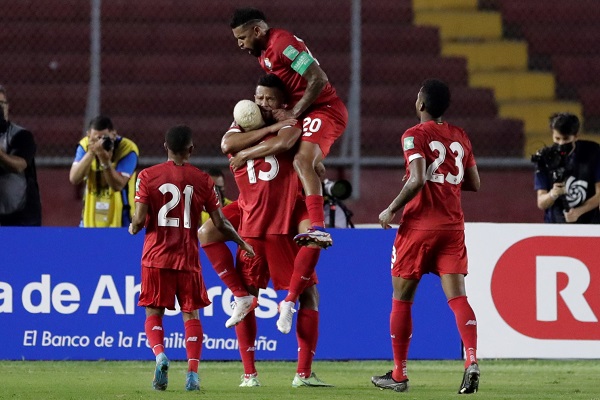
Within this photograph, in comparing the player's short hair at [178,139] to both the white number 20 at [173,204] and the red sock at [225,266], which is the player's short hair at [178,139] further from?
the red sock at [225,266]

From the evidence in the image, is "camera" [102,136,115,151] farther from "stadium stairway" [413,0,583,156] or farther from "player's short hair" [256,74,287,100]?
"stadium stairway" [413,0,583,156]

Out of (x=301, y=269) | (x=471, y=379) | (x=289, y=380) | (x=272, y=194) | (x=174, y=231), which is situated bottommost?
(x=289, y=380)

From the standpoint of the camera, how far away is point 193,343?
25.0 feet

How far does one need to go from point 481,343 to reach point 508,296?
1.35ft

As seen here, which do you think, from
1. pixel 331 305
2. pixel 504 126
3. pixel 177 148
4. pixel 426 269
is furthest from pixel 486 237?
pixel 504 126

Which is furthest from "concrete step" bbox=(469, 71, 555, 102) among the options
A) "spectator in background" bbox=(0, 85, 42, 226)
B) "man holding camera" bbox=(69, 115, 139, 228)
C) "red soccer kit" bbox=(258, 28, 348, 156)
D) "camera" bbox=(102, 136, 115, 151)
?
"red soccer kit" bbox=(258, 28, 348, 156)

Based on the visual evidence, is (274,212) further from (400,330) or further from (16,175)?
(16,175)

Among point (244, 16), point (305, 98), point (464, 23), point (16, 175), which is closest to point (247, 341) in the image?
point (305, 98)

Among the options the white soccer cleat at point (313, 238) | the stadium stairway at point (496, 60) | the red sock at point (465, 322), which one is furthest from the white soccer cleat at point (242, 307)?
the stadium stairway at point (496, 60)

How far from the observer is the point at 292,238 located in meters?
7.76

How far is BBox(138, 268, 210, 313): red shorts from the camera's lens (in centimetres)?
761

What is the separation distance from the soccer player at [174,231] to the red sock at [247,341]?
1.03 feet

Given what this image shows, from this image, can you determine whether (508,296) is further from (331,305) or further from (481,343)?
(331,305)

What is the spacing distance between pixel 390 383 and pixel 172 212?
1.59 meters
